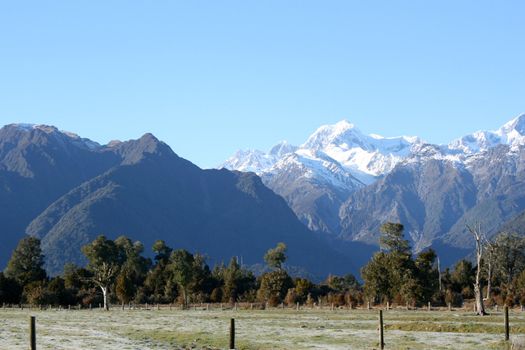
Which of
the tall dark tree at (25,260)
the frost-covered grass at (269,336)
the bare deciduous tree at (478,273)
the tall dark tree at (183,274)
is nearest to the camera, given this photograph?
the frost-covered grass at (269,336)

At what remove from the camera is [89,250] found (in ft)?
601

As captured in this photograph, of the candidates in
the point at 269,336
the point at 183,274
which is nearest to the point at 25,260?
the point at 183,274

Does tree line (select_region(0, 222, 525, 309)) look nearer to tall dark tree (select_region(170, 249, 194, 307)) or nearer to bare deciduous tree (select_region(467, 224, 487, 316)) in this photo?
tall dark tree (select_region(170, 249, 194, 307))

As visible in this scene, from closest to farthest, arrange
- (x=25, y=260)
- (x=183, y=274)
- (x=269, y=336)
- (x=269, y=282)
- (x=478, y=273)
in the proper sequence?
(x=269, y=336), (x=478, y=273), (x=269, y=282), (x=183, y=274), (x=25, y=260)

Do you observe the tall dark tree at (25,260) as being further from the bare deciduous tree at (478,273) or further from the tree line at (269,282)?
the bare deciduous tree at (478,273)

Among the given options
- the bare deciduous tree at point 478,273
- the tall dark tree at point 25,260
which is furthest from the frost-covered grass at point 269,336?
the tall dark tree at point 25,260

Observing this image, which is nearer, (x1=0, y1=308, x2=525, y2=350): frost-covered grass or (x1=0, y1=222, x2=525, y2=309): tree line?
(x1=0, y1=308, x2=525, y2=350): frost-covered grass

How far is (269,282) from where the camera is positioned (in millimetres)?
161125

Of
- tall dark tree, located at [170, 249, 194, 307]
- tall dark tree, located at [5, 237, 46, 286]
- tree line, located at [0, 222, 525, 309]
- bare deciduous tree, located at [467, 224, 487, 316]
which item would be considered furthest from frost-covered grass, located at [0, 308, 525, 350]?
tall dark tree, located at [5, 237, 46, 286]

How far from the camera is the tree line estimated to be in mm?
138000

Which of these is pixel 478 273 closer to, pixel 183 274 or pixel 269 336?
pixel 269 336

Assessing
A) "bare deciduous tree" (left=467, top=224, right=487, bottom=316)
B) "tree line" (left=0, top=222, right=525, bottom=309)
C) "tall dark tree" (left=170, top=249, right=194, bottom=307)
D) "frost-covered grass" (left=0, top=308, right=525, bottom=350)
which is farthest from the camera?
"tall dark tree" (left=170, top=249, right=194, bottom=307)

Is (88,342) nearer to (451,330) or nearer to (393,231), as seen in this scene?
(451,330)

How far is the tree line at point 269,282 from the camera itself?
13800 cm
